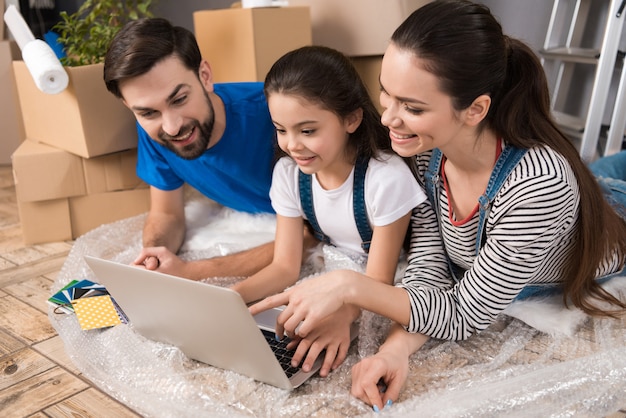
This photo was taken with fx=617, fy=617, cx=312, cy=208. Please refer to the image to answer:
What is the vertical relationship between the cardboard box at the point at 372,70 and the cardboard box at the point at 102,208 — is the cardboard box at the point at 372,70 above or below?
above

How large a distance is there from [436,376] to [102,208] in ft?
3.94

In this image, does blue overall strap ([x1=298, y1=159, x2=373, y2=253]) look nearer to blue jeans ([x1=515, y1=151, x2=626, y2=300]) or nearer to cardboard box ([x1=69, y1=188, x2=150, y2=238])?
blue jeans ([x1=515, y1=151, x2=626, y2=300])

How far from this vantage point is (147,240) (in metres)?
1.51

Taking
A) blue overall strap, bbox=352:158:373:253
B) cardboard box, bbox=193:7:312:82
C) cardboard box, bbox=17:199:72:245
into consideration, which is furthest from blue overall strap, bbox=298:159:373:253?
cardboard box, bbox=17:199:72:245

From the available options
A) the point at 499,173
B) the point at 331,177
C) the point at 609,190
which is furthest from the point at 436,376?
the point at 609,190

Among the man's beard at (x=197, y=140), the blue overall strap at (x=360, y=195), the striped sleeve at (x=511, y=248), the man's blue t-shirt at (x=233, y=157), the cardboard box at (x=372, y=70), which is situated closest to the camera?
the striped sleeve at (x=511, y=248)

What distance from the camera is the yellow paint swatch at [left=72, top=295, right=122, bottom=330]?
119 centimetres

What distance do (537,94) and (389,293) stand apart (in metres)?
0.41

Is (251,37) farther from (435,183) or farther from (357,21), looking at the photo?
(435,183)

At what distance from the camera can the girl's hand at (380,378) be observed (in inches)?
36.4

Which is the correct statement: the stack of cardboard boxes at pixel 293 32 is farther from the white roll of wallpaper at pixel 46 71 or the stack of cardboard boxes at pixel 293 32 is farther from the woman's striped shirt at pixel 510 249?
the woman's striped shirt at pixel 510 249

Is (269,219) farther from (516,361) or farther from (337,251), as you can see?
Result: (516,361)

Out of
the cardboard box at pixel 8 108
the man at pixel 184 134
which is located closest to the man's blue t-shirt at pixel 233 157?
the man at pixel 184 134

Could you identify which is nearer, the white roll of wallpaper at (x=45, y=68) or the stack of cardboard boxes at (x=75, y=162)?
the white roll of wallpaper at (x=45, y=68)
